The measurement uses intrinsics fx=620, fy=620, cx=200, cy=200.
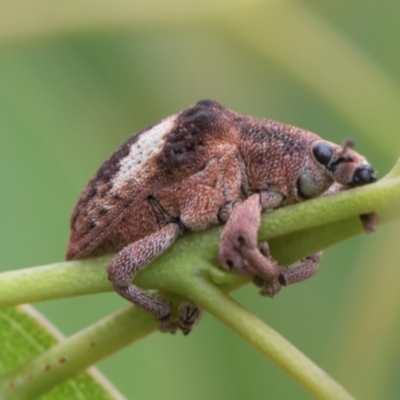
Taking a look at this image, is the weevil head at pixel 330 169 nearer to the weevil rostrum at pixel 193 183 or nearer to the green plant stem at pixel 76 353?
the weevil rostrum at pixel 193 183

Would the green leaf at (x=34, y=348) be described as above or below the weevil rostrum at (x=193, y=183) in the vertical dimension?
below

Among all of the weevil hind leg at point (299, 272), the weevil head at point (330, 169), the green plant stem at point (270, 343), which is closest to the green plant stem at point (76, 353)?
the green plant stem at point (270, 343)

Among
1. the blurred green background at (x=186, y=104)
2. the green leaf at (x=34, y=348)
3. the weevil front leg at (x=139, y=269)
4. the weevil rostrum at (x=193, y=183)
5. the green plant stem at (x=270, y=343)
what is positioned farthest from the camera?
the blurred green background at (x=186, y=104)

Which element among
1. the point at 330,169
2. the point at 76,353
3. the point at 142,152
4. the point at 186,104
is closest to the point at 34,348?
the point at 76,353

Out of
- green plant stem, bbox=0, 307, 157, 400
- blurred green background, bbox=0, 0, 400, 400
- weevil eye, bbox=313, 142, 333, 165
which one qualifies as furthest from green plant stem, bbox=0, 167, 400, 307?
blurred green background, bbox=0, 0, 400, 400

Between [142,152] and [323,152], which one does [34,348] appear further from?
[323,152]

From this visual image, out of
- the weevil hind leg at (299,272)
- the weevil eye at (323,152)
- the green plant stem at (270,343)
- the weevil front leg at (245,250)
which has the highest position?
the weevil eye at (323,152)
